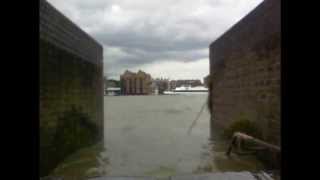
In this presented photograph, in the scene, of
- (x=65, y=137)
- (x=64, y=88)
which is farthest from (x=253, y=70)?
(x=65, y=137)

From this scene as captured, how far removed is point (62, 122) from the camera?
813 centimetres

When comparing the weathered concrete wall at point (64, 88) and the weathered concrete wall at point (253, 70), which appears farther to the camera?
the weathered concrete wall at point (253, 70)

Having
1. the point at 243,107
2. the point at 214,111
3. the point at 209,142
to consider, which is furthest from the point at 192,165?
the point at 214,111

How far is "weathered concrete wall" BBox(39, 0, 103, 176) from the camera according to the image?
21.6 ft

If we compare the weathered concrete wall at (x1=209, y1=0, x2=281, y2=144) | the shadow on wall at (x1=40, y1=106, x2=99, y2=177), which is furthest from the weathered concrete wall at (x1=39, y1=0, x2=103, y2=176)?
the weathered concrete wall at (x1=209, y1=0, x2=281, y2=144)

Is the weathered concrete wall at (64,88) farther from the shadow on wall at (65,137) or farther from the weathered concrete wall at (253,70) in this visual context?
the weathered concrete wall at (253,70)

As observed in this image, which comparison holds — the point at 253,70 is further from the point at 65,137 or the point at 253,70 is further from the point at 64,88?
the point at 65,137

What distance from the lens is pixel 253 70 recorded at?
855 cm

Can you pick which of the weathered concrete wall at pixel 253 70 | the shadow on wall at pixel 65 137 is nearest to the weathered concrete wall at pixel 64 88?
the shadow on wall at pixel 65 137

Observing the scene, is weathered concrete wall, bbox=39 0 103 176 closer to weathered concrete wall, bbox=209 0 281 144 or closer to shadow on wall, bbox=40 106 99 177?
shadow on wall, bbox=40 106 99 177

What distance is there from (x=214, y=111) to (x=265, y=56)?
7.07m

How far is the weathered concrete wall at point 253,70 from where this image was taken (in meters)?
6.90

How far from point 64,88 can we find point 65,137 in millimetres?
1151

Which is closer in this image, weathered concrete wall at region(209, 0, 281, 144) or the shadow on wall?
the shadow on wall
